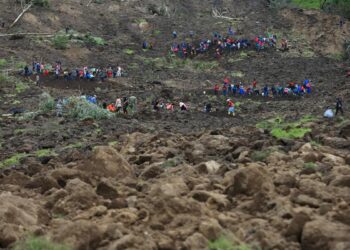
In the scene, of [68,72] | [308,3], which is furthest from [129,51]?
[308,3]

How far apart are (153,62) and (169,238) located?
111 feet

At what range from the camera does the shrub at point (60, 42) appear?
130 ft

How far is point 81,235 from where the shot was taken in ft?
23.4

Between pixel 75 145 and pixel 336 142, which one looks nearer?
pixel 336 142

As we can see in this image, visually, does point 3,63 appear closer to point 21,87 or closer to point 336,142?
point 21,87

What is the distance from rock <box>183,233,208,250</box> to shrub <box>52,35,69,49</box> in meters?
34.6

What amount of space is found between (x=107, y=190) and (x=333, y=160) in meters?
4.76

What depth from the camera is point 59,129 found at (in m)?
19.8

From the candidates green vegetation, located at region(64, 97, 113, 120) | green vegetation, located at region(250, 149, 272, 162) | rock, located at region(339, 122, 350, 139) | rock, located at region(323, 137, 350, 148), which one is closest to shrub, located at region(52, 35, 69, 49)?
green vegetation, located at region(64, 97, 113, 120)

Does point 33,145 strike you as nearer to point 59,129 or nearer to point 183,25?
point 59,129

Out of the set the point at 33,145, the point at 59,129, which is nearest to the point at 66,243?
the point at 33,145

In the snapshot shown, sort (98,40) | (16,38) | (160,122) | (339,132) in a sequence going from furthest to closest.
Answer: (98,40) < (16,38) < (160,122) < (339,132)

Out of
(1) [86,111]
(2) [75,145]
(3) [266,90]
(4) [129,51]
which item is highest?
(2) [75,145]

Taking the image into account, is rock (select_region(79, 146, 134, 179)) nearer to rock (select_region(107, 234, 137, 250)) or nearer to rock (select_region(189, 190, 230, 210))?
rock (select_region(189, 190, 230, 210))
